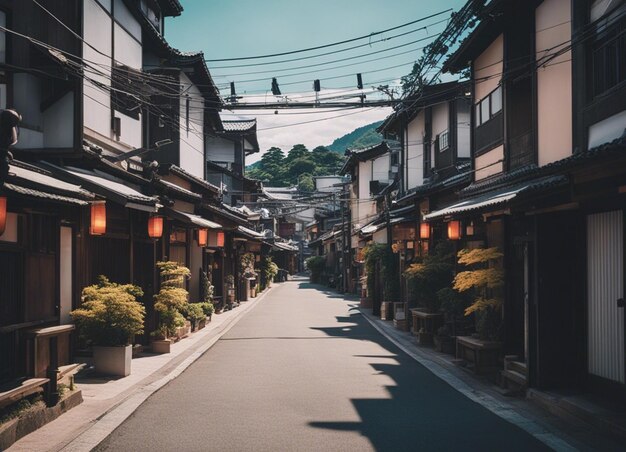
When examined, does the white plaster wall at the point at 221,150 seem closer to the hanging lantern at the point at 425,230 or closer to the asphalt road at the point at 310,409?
the hanging lantern at the point at 425,230

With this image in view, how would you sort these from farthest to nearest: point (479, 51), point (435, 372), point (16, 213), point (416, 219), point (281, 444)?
1. point (416, 219)
2. point (479, 51)
3. point (435, 372)
4. point (16, 213)
5. point (281, 444)

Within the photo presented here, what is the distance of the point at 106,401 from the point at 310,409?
3.83 meters

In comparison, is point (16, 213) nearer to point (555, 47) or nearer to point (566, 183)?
point (566, 183)

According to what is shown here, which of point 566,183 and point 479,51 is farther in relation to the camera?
point 479,51

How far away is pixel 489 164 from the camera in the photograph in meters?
17.9

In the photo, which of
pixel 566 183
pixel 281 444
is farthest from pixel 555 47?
pixel 281 444

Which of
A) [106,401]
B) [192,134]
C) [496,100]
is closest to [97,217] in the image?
[106,401]

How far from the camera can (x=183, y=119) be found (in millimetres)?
25797

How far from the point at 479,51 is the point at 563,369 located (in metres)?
10.8

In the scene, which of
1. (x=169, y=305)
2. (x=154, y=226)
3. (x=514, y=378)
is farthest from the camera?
(x=169, y=305)

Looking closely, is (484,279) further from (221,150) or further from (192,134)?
(221,150)

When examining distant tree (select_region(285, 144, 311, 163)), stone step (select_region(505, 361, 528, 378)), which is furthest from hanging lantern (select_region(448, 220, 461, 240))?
distant tree (select_region(285, 144, 311, 163))

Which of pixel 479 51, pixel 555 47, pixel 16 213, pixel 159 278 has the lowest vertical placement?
pixel 159 278

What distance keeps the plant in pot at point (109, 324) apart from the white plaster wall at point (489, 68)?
11.4 meters
